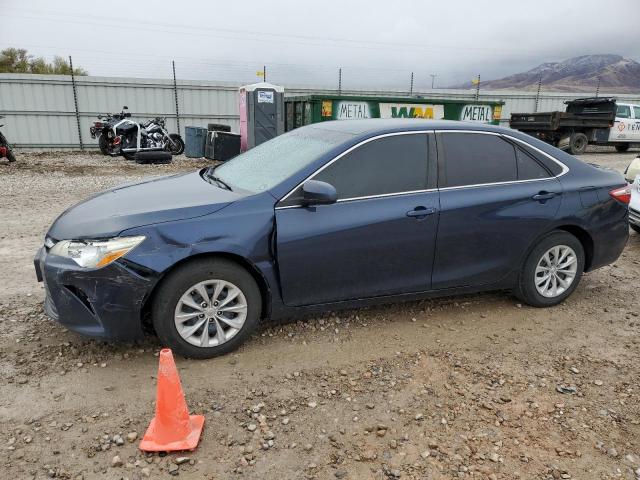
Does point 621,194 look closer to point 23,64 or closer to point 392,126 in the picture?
point 392,126

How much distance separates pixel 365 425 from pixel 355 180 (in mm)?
1665

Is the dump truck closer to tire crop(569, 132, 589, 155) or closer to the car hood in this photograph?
tire crop(569, 132, 589, 155)

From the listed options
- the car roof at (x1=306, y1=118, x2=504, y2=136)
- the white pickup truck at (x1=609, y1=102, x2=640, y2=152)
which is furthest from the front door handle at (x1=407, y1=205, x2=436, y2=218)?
the white pickup truck at (x1=609, y1=102, x2=640, y2=152)

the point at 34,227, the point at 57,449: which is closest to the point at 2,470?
the point at 57,449

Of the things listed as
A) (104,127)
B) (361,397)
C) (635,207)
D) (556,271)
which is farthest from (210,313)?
(104,127)

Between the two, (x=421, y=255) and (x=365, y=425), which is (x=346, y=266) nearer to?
(x=421, y=255)

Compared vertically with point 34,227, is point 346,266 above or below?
above

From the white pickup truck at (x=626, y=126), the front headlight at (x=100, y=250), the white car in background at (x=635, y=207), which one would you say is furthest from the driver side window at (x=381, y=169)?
the white pickup truck at (x=626, y=126)

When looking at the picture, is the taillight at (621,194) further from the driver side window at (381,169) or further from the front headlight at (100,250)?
the front headlight at (100,250)

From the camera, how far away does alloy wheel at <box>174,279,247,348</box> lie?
3.24 m

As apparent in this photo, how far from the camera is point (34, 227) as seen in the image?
6.69 metres

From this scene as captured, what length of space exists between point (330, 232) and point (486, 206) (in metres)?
1.32

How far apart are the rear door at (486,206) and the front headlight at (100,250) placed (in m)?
2.18

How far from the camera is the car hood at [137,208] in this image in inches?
125
